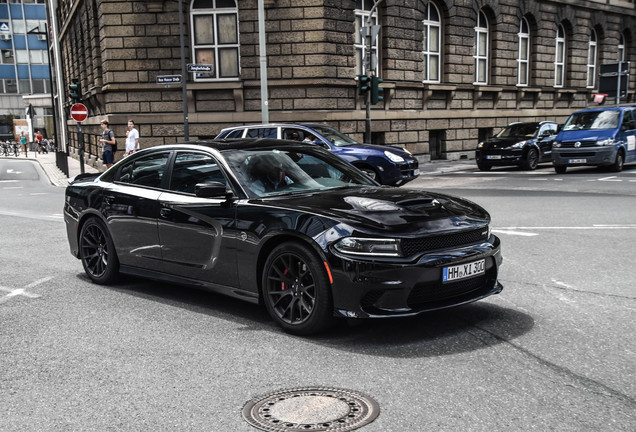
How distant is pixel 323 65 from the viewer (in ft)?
73.2

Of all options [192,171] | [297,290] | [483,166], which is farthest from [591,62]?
[297,290]

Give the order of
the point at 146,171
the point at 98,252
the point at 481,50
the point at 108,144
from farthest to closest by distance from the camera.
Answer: the point at 481,50, the point at 108,144, the point at 98,252, the point at 146,171

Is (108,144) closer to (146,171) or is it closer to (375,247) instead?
(146,171)

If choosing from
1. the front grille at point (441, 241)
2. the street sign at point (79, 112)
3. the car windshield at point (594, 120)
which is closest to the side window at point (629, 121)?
the car windshield at point (594, 120)

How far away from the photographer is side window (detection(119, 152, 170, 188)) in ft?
20.1

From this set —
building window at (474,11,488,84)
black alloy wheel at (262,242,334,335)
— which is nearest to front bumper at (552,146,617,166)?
building window at (474,11,488,84)

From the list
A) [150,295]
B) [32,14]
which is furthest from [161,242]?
[32,14]

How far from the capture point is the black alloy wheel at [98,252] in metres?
6.57

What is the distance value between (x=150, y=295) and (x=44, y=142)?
196 feet

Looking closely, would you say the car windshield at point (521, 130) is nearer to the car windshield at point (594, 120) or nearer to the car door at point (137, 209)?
the car windshield at point (594, 120)

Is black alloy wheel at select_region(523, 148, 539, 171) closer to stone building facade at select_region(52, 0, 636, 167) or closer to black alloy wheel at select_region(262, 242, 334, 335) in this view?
stone building facade at select_region(52, 0, 636, 167)

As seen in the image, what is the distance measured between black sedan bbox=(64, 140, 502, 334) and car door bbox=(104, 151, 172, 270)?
13 mm

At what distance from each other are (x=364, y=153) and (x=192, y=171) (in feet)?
31.3

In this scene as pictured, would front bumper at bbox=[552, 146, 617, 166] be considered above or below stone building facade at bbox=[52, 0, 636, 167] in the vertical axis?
below
